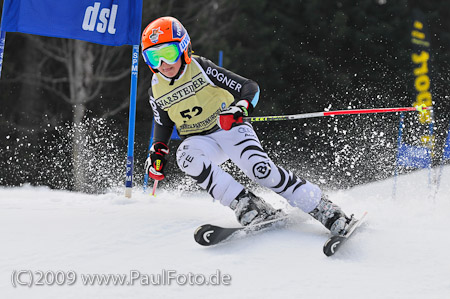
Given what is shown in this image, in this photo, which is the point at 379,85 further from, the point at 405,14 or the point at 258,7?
the point at 258,7

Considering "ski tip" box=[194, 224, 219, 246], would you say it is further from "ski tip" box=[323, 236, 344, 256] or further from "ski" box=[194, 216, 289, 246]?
"ski tip" box=[323, 236, 344, 256]

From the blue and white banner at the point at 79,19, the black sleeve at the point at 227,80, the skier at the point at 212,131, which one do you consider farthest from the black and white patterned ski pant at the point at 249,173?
the blue and white banner at the point at 79,19

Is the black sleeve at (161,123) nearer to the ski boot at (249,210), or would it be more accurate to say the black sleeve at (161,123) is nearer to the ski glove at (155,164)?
the ski glove at (155,164)

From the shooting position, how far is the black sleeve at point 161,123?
358 cm

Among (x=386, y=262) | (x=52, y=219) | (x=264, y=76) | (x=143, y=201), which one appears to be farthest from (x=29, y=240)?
(x=264, y=76)

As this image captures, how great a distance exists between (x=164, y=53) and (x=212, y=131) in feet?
1.99

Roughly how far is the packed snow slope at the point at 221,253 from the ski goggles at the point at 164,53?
3.52ft

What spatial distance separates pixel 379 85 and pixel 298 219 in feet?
37.6

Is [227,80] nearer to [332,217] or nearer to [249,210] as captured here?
[249,210]

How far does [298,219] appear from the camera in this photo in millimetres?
3316

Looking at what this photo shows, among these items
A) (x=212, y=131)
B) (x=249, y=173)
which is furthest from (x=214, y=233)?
(x=212, y=131)

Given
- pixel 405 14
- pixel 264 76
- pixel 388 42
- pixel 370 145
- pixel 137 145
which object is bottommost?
pixel 137 145

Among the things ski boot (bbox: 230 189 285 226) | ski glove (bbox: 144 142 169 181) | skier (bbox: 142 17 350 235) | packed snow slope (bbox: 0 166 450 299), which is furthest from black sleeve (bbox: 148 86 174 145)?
ski boot (bbox: 230 189 285 226)

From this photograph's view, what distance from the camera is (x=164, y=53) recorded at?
3199 millimetres
